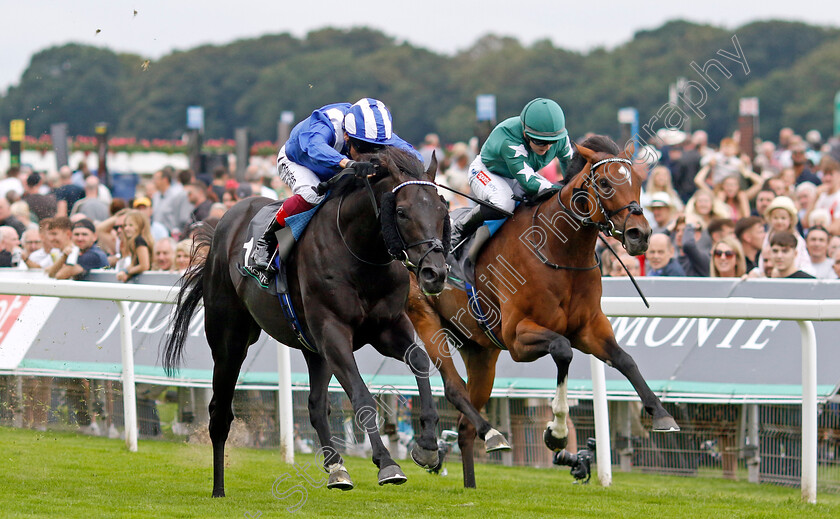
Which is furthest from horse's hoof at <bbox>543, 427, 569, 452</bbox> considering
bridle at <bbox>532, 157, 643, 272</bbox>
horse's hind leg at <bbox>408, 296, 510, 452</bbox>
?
bridle at <bbox>532, 157, 643, 272</bbox>

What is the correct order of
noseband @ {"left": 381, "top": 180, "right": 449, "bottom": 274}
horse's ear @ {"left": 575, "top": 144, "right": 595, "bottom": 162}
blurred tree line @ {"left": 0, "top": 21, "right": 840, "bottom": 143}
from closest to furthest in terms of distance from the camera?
noseband @ {"left": 381, "top": 180, "right": 449, "bottom": 274}, horse's ear @ {"left": 575, "top": 144, "right": 595, "bottom": 162}, blurred tree line @ {"left": 0, "top": 21, "right": 840, "bottom": 143}

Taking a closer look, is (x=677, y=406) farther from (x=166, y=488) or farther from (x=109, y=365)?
(x=109, y=365)

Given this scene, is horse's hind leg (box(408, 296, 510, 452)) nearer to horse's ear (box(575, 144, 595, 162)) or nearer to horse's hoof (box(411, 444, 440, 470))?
horse's hoof (box(411, 444, 440, 470))

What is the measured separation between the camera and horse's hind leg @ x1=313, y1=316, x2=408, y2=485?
4.72 m

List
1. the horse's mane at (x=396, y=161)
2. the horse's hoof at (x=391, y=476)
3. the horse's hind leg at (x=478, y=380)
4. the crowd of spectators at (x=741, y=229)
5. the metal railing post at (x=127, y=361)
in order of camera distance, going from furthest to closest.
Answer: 1. the crowd of spectators at (x=741, y=229)
2. the metal railing post at (x=127, y=361)
3. the horse's hind leg at (x=478, y=380)
4. the horse's mane at (x=396, y=161)
5. the horse's hoof at (x=391, y=476)

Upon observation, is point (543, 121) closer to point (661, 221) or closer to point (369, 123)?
point (369, 123)

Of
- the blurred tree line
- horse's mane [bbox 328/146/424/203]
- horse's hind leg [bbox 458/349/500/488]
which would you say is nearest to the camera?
horse's mane [bbox 328/146/424/203]

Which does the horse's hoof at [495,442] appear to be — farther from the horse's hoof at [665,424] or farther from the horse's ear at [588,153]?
the horse's ear at [588,153]

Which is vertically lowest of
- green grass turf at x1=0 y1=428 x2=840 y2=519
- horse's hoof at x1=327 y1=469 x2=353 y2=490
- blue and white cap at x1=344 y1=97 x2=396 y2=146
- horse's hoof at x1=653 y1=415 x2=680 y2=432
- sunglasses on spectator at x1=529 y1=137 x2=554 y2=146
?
green grass turf at x1=0 y1=428 x2=840 y2=519

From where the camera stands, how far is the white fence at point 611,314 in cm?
561

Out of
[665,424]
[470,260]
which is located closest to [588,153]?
[470,260]

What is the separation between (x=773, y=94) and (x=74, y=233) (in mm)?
54141

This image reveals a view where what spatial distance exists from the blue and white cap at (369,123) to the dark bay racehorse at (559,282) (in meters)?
0.99

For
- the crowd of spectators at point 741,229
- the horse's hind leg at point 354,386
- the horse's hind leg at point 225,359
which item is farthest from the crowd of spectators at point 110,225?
the crowd of spectators at point 741,229
